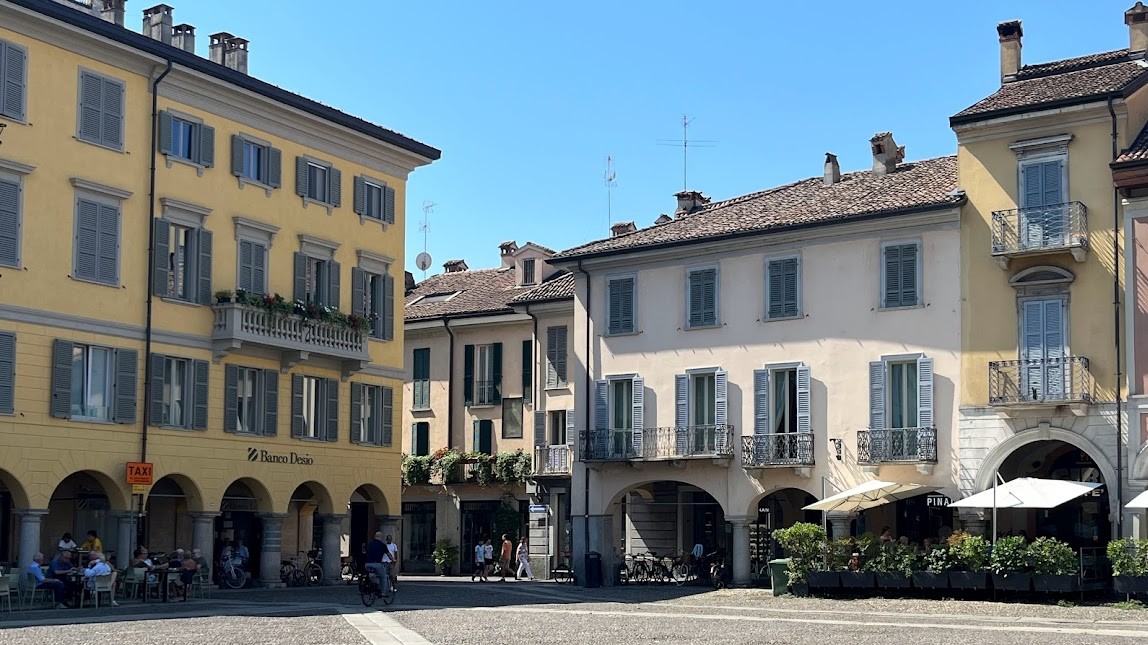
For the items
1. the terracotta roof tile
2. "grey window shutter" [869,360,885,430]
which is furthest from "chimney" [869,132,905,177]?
"grey window shutter" [869,360,885,430]

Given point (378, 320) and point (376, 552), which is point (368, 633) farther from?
point (378, 320)

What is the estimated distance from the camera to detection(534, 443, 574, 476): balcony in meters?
49.6

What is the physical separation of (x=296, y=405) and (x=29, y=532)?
353 inches

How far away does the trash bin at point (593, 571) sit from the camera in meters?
43.6

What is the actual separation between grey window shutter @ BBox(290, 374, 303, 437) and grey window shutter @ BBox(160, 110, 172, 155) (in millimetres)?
6852

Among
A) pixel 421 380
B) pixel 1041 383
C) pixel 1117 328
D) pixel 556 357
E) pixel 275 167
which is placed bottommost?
pixel 1041 383

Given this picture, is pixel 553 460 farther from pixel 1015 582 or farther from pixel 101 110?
pixel 1015 582

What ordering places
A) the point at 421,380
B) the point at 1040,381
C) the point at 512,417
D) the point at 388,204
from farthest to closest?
the point at 421,380 < the point at 512,417 < the point at 388,204 < the point at 1040,381

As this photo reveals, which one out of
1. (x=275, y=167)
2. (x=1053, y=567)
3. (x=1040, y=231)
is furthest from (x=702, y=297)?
(x=1053, y=567)

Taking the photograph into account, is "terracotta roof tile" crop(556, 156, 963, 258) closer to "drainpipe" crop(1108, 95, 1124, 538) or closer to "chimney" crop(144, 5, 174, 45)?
"drainpipe" crop(1108, 95, 1124, 538)

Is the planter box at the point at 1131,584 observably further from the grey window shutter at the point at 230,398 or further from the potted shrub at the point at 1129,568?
the grey window shutter at the point at 230,398

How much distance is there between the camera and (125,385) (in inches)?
1407

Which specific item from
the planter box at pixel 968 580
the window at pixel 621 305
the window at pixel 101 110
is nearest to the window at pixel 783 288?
the window at pixel 621 305

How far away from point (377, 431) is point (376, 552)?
1167 cm
